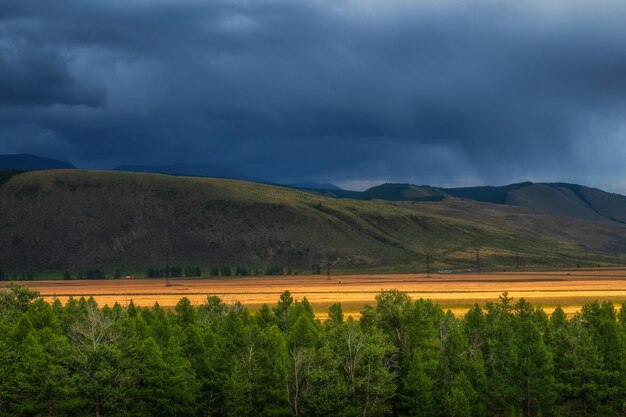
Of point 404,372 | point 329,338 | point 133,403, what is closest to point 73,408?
point 133,403

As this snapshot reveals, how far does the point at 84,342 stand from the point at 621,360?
67.9 meters

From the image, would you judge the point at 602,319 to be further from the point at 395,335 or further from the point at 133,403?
the point at 133,403

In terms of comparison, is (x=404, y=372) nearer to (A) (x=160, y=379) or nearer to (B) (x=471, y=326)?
(B) (x=471, y=326)

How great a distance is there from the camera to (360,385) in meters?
92.8

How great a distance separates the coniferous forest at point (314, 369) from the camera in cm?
9125

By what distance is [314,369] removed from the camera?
304 feet

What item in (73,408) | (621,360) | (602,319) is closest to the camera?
(73,408)

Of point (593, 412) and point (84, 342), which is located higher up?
point (84, 342)

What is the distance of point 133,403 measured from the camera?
304 feet

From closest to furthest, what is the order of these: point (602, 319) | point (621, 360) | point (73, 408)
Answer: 1. point (73, 408)
2. point (621, 360)
3. point (602, 319)

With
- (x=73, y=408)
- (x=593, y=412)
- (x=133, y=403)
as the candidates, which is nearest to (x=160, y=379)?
(x=133, y=403)

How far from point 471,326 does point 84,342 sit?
53.6 metres

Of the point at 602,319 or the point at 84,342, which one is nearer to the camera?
the point at 84,342

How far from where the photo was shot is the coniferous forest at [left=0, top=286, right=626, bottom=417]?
299 ft
